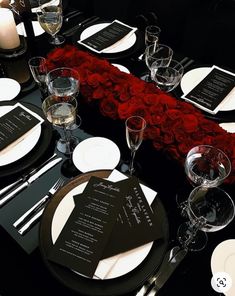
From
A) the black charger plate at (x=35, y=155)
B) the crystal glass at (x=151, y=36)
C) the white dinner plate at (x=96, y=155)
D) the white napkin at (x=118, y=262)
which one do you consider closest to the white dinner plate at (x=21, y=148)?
the black charger plate at (x=35, y=155)

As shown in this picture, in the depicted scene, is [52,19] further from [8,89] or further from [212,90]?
[212,90]

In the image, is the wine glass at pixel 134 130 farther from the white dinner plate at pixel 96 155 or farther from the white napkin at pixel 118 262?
the white napkin at pixel 118 262

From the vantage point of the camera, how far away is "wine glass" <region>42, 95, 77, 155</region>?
990 mm

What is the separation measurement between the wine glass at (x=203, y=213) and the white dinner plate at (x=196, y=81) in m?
0.42

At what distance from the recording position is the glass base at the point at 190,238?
82 cm

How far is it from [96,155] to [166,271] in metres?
0.41

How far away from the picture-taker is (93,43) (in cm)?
144

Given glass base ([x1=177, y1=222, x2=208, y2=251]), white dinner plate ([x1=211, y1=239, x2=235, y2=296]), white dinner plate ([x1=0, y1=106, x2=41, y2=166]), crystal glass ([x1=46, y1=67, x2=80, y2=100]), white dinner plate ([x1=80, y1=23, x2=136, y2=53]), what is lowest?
glass base ([x1=177, y1=222, x2=208, y2=251])

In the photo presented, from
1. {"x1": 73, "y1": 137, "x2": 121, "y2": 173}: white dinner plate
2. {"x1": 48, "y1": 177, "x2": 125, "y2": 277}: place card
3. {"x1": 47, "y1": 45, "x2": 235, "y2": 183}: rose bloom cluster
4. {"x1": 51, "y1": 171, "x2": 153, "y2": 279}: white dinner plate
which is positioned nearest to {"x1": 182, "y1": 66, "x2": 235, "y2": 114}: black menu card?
{"x1": 47, "y1": 45, "x2": 235, "y2": 183}: rose bloom cluster

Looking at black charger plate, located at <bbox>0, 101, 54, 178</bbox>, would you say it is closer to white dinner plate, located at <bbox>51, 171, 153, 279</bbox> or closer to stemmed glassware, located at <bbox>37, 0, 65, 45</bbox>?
white dinner plate, located at <bbox>51, 171, 153, 279</bbox>

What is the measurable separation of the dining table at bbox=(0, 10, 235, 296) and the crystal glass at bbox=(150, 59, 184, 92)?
82 millimetres

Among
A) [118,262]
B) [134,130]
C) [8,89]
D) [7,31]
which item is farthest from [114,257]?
[7,31]

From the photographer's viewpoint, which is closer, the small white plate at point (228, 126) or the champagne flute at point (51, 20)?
the small white plate at point (228, 126)

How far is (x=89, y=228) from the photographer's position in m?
0.79
